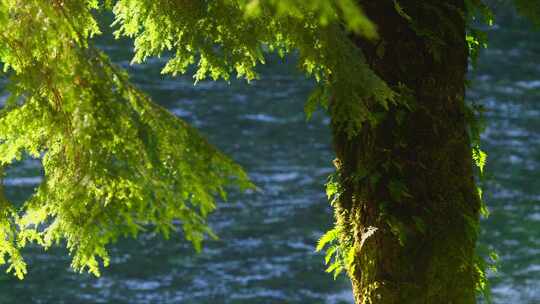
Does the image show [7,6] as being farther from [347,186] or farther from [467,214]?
[467,214]

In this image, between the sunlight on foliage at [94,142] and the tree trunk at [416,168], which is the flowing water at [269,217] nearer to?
the tree trunk at [416,168]

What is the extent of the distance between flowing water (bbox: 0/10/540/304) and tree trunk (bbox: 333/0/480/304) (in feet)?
20.9

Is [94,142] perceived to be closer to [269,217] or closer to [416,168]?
[416,168]

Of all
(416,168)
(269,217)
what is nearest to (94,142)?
(416,168)

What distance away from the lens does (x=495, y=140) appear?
1438 centimetres

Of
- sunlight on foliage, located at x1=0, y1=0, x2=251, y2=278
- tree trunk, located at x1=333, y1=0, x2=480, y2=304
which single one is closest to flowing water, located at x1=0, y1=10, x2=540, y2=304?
tree trunk, located at x1=333, y1=0, x2=480, y2=304

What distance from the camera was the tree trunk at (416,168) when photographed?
3.50m

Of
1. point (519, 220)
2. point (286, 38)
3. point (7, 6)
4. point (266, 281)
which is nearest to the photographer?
point (7, 6)

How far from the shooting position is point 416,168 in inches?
138

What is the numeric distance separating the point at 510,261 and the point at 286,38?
826 cm

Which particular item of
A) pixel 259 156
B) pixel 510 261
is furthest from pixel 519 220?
pixel 259 156

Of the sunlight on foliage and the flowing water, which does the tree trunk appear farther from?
the flowing water

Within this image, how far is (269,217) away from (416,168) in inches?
332

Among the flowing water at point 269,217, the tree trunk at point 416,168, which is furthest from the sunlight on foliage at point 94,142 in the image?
the flowing water at point 269,217
